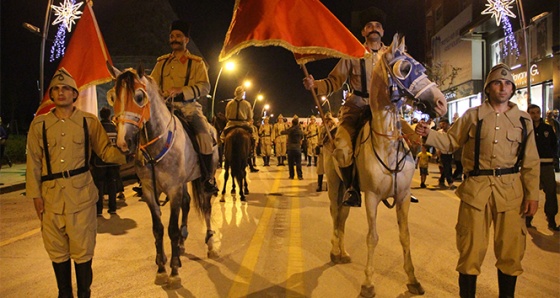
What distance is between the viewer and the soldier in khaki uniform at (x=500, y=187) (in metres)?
4.16

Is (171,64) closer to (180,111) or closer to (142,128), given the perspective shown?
(180,111)

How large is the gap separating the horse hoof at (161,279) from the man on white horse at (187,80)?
1.74 meters

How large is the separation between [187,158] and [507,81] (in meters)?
4.09

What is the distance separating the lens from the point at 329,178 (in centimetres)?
644

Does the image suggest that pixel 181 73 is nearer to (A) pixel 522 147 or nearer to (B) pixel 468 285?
(A) pixel 522 147

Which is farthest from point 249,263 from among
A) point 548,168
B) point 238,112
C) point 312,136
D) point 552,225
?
point 312,136

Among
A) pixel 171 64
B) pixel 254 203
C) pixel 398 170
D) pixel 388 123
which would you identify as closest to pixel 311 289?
pixel 398 170

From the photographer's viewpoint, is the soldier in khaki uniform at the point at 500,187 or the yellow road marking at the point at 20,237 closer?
the soldier in khaki uniform at the point at 500,187

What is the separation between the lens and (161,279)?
5.38 meters

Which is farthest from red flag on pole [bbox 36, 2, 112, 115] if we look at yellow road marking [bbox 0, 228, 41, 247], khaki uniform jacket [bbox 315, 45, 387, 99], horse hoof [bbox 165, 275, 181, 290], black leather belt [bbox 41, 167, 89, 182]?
yellow road marking [bbox 0, 228, 41, 247]

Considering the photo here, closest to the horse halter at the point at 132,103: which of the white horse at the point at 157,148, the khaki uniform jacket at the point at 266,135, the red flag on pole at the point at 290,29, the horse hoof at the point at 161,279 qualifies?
the white horse at the point at 157,148

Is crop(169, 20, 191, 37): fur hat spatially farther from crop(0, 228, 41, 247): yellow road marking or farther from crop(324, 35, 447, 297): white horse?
crop(0, 228, 41, 247): yellow road marking

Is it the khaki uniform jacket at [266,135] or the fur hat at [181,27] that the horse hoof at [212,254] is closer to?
the fur hat at [181,27]

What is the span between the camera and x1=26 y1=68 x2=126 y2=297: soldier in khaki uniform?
13.4 feet
